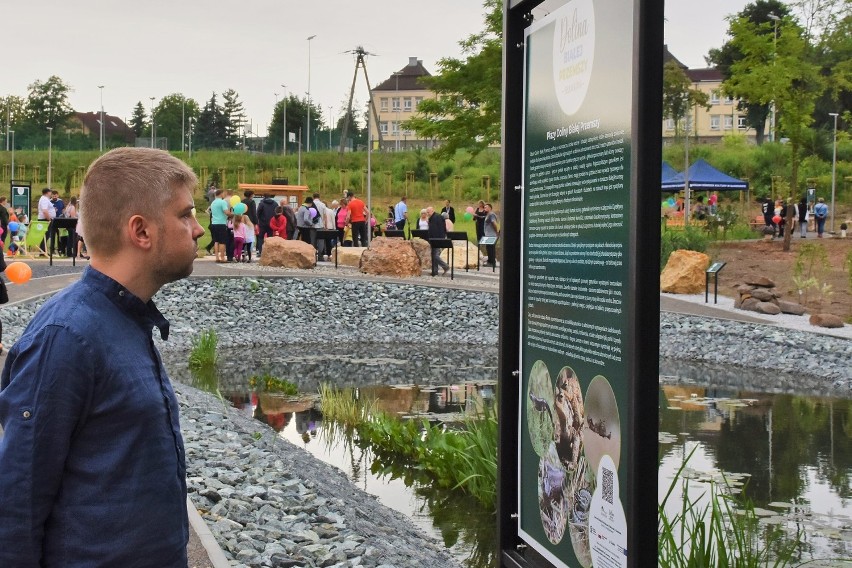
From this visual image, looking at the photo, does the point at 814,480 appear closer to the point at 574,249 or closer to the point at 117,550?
the point at 574,249

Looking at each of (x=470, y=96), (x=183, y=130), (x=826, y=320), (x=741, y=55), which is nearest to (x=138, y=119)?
(x=183, y=130)

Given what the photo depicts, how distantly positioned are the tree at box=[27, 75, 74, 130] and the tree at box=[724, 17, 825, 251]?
8322cm

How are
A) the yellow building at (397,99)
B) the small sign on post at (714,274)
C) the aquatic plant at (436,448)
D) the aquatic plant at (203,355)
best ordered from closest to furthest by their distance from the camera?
the aquatic plant at (436,448) → the aquatic plant at (203,355) → the small sign on post at (714,274) → the yellow building at (397,99)

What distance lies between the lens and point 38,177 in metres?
73.2

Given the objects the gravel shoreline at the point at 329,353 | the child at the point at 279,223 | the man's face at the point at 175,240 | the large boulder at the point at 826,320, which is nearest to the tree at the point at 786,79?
the large boulder at the point at 826,320

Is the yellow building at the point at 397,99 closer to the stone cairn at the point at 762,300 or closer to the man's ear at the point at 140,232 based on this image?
the stone cairn at the point at 762,300

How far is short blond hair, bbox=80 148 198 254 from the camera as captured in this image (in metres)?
2.74

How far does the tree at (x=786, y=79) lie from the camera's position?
35.4 m

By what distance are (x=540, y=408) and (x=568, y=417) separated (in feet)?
1.01

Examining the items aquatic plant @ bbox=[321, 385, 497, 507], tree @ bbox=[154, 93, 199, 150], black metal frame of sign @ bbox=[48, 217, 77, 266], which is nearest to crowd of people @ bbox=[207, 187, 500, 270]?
black metal frame of sign @ bbox=[48, 217, 77, 266]

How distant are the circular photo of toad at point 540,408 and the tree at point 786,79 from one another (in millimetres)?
32325

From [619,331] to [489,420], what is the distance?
5.66 m

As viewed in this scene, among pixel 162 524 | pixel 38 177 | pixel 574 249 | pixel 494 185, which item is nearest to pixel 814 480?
pixel 574 249

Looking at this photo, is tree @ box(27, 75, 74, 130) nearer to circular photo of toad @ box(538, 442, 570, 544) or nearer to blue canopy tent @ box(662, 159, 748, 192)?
blue canopy tent @ box(662, 159, 748, 192)
